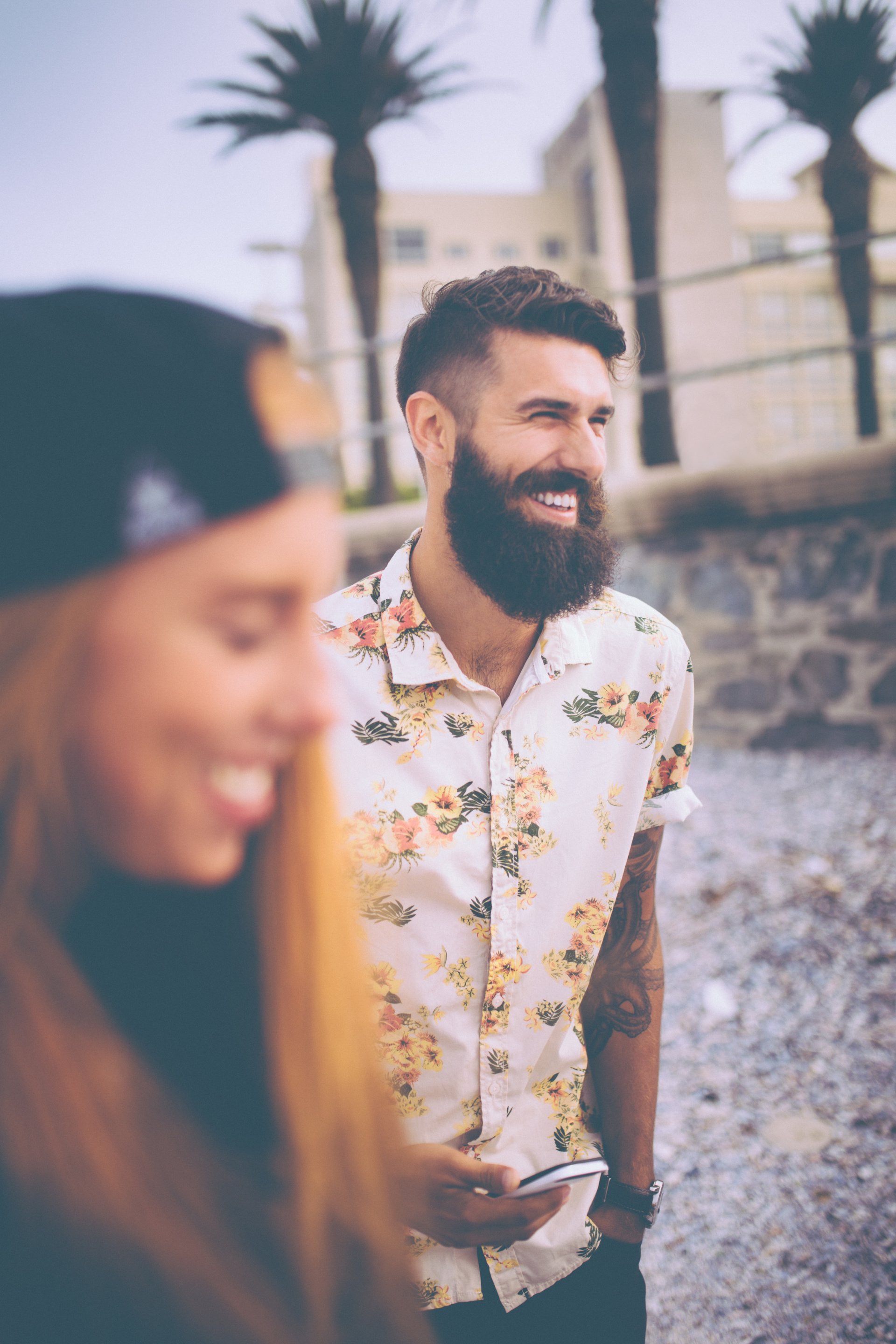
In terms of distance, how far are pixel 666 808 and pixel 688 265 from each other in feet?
68.3

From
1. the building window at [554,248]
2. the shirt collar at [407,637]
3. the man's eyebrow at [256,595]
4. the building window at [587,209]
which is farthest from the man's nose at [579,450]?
the building window at [554,248]

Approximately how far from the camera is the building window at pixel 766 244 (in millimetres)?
23672

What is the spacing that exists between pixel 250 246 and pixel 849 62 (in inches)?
466

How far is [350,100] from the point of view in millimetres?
9570

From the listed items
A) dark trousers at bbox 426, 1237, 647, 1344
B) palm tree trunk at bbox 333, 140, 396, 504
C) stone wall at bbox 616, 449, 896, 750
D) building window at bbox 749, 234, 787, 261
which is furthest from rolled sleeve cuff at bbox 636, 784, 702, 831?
building window at bbox 749, 234, 787, 261

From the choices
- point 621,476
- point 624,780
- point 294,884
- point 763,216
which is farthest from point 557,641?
point 763,216

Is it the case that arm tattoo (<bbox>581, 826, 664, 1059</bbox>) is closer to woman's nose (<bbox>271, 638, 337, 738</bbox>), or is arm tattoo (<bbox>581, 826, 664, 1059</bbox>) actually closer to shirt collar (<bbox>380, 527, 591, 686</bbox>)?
shirt collar (<bbox>380, 527, 591, 686</bbox>)

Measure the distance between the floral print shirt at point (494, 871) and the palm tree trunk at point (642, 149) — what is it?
5.43m

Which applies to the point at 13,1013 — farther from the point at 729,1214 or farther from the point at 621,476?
the point at 621,476

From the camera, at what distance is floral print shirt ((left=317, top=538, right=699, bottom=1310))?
132 centimetres

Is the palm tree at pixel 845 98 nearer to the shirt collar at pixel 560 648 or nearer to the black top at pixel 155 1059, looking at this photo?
the shirt collar at pixel 560 648

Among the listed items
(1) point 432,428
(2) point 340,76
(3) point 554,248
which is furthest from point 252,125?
(3) point 554,248

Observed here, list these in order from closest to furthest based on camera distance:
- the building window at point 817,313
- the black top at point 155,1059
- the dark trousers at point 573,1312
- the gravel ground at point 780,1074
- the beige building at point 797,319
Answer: the black top at point 155,1059
the dark trousers at point 573,1312
the gravel ground at point 780,1074
the beige building at point 797,319
the building window at point 817,313

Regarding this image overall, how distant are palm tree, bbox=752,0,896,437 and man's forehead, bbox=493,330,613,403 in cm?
767
